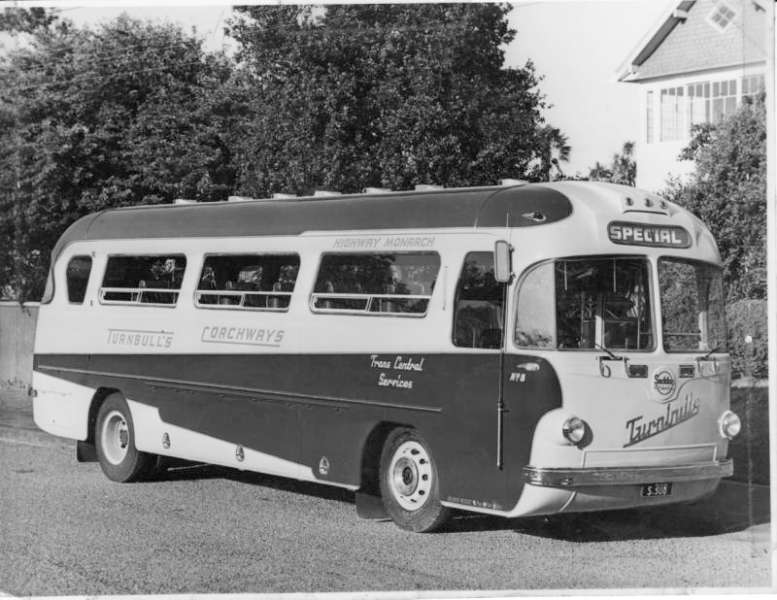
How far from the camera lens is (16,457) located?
15328 millimetres

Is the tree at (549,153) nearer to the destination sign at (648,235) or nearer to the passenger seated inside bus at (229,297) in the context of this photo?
the passenger seated inside bus at (229,297)

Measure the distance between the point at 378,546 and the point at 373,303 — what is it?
2.14m

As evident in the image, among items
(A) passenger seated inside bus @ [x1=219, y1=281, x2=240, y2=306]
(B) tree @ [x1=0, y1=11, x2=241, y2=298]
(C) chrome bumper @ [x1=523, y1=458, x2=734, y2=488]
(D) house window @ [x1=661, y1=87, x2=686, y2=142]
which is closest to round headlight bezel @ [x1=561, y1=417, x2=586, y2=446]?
(C) chrome bumper @ [x1=523, y1=458, x2=734, y2=488]

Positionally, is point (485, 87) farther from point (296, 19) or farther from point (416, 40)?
point (296, 19)

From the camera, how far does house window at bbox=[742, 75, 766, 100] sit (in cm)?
1031

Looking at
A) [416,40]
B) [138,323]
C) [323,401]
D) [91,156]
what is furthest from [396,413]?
[91,156]

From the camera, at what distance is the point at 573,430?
30.6 feet

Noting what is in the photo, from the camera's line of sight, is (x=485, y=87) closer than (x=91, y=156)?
Yes

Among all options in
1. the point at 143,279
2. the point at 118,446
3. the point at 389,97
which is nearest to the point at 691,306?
the point at 389,97

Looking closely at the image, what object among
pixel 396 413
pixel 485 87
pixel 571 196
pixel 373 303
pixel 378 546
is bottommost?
pixel 378 546

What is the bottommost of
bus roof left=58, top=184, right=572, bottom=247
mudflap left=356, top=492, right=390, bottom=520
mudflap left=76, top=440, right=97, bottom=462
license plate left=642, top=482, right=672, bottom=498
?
mudflap left=356, top=492, right=390, bottom=520

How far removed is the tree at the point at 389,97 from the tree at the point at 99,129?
11.7ft

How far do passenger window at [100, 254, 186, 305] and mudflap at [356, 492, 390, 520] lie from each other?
344 centimetres

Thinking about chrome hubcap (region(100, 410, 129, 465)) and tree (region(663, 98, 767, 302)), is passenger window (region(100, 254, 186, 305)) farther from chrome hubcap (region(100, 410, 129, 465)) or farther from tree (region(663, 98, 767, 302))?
tree (region(663, 98, 767, 302))
